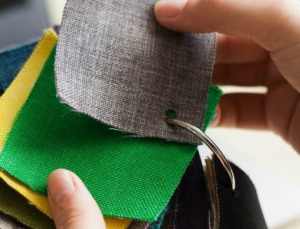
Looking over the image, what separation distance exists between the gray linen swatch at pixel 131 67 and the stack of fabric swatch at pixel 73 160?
2 cm

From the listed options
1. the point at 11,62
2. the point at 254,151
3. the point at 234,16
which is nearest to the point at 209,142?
the point at 234,16

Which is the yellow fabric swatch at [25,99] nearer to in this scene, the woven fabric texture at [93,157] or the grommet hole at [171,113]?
the woven fabric texture at [93,157]

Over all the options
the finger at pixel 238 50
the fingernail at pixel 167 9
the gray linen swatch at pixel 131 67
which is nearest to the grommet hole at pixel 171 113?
the gray linen swatch at pixel 131 67

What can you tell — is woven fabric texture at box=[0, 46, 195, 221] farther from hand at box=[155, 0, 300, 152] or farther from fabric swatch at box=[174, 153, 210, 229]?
hand at box=[155, 0, 300, 152]

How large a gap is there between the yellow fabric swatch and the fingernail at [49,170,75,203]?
2 centimetres

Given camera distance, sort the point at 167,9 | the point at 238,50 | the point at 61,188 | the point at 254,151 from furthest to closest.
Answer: the point at 254,151, the point at 238,50, the point at 167,9, the point at 61,188

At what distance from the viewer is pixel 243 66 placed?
758 mm

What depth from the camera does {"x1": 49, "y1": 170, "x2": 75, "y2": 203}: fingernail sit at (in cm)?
43

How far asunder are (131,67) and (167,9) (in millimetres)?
90

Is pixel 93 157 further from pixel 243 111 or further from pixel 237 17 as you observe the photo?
pixel 243 111

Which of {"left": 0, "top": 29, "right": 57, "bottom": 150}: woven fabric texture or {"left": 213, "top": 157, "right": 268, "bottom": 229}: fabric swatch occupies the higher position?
{"left": 0, "top": 29, "right": 57, "bottom": 150}: woven fabric texture

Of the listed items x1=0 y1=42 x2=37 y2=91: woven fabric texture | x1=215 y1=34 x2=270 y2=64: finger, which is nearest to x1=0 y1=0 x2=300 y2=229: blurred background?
x1=0 y1=42 x2=37 y2=91: woven fabric texture

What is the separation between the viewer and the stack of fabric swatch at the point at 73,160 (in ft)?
1.48

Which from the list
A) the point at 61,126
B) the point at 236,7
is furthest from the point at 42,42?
the point at 236,7
